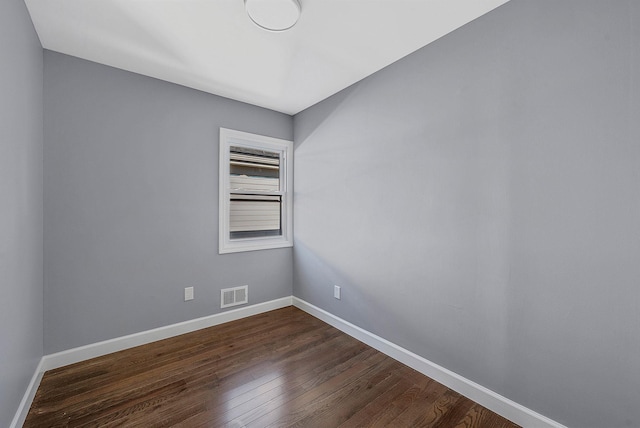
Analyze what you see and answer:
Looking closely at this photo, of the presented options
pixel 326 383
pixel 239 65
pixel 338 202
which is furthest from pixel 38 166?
pixel 326 383

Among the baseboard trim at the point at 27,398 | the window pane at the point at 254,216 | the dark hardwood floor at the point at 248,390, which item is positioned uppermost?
the window pane at the point at 254,216

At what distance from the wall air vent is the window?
1.47 feet

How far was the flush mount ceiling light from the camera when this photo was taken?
1609 mm

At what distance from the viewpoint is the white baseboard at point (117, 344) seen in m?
1.74

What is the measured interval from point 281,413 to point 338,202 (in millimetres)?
1871

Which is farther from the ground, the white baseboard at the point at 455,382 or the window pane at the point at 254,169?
the window pane at the point at 254,169

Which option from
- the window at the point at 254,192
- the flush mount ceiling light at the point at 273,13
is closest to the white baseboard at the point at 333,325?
the window at the point at 254,192

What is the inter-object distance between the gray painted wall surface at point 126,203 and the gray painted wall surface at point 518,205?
1698mm

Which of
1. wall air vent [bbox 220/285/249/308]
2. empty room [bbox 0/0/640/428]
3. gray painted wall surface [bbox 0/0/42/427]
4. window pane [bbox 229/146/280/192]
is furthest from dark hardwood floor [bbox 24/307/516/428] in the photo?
window pane [bbox 229/146/280/192]

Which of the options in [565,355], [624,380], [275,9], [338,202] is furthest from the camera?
[338,202]

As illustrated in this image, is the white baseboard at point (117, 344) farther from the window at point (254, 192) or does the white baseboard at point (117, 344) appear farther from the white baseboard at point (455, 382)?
the white baseboard at point (455, 382)

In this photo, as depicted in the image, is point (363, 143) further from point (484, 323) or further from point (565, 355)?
point (565, 355)

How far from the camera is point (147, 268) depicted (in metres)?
2.54

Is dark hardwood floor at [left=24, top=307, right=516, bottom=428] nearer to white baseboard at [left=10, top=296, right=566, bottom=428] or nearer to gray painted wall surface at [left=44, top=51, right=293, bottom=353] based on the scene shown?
white baseboard at [left=10, top=296, right=566, bottom=428]
